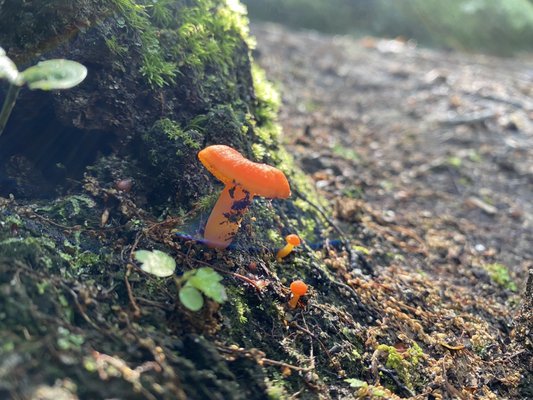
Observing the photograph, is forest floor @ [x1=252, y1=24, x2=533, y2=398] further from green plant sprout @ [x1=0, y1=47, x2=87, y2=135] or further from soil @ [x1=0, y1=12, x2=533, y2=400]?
green plant sprout @ [x1=0, y1=47, x2=87, y2=135]

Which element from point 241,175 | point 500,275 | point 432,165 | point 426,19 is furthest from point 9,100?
point 426,19

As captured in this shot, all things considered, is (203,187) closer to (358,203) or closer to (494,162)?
(358,203)

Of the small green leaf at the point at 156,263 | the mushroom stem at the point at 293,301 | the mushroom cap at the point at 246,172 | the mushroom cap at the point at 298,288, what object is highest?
the mushroom cap at the point at 246,172

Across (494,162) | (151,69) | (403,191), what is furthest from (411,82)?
(151,69)

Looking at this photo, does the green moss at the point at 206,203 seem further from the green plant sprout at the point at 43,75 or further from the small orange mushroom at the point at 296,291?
the green plant sprout at the point at 43,75

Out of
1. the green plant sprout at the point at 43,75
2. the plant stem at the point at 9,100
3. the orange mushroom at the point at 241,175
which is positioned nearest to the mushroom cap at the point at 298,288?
the orange mushroom at the point at 241,175

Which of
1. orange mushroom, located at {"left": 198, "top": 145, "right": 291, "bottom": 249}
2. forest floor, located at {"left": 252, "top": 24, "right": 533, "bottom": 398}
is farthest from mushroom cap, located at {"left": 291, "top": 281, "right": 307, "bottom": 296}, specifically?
forest floor, located at {"left": 252, "top": 24, "right": 533, "bottom": 398}

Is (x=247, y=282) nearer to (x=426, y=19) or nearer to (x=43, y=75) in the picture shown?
(x=43, y=75)
